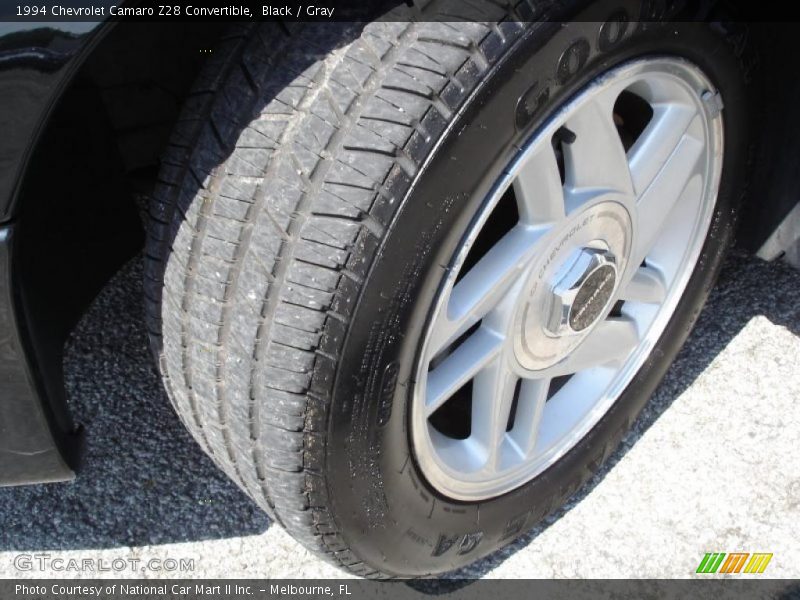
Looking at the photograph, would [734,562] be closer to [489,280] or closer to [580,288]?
[580,288]

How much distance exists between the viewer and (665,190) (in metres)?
1.54

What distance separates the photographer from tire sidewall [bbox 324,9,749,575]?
1.04 meters

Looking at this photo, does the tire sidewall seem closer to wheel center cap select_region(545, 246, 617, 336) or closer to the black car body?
the black car body

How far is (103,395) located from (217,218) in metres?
0.97

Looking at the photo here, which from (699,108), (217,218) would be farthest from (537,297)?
(217,218)

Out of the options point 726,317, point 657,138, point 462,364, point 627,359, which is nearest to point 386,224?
point 462,364

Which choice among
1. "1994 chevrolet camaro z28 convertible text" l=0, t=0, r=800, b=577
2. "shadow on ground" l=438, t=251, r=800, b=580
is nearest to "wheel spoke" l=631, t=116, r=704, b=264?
"1994 chevrolet camaro z28 convertible text" l=0, t=0, r=800, b=577

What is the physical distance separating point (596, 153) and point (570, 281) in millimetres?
218

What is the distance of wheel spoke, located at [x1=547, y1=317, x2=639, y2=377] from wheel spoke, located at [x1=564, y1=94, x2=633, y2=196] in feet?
1.12

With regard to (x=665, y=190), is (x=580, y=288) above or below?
below

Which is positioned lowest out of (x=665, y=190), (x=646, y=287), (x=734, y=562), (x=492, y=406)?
(x=734, y=562)

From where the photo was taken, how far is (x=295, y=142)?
41.1 inches

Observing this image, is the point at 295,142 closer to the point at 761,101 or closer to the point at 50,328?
the point at 50,328

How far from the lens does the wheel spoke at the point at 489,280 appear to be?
1.26 m
